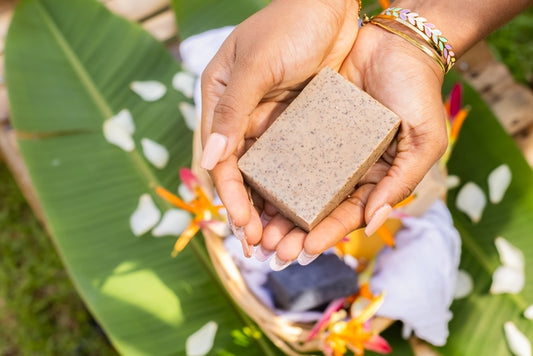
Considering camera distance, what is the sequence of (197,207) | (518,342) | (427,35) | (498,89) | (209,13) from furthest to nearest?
(498,89) → (209,13) → (518,342) → (197,207) → (427,35)

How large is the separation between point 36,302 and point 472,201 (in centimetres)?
150

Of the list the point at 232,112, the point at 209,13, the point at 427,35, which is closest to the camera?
the point at 232,112

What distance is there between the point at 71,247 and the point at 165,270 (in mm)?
268

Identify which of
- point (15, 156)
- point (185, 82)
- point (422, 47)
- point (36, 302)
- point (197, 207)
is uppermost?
point (422, 47)

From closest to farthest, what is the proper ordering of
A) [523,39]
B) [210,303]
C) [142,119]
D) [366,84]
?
1. [366,84]
2. [210,303]
3. [142,119]
4. [523,39]

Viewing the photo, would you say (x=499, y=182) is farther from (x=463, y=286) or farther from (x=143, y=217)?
(x=143, y=217)

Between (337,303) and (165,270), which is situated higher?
(337,303)

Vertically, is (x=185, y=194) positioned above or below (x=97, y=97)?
below

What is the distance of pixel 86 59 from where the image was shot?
166 centimetres

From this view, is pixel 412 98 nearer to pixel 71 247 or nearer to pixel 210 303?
pixel 210 303

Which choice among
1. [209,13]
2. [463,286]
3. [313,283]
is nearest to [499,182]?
[463,286]

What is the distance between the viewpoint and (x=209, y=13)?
1.72 meters

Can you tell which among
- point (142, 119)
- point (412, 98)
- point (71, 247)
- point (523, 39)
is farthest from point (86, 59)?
point (523, 39)

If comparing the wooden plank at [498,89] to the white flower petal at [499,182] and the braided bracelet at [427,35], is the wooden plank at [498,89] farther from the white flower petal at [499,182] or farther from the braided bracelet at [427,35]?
the braided bracelet at [427,35]
